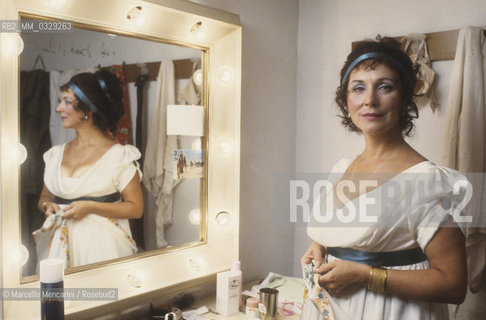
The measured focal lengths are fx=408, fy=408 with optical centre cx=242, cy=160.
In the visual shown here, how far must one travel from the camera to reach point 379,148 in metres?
1.04

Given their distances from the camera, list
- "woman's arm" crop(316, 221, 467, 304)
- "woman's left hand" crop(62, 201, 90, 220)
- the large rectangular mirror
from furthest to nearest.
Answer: "woman's left hand" crop(62, 201, 90, 220) → the large rectangular mirror → "woman's arm" crop(316, 221, 467, 304)

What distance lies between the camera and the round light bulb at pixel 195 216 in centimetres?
138

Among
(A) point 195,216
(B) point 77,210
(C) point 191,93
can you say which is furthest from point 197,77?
(B) point 77,210

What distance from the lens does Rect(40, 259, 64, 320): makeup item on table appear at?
93 centimetres

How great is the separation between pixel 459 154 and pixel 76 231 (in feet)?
3.87

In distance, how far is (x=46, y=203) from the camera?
41.0 inches

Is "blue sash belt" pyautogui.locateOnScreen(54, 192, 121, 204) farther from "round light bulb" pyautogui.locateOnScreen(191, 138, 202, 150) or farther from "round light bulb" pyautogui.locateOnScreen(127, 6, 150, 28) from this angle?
"round light bulb" pyautogui.locateOnScreen(127, 6, 150, 28)

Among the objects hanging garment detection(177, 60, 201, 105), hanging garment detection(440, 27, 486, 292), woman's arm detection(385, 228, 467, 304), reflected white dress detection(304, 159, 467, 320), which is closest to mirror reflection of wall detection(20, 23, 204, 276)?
hanging garment detection(177, 60, 201, 105)

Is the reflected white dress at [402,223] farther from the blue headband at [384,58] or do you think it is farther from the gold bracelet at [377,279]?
the blue headband at [384,58]

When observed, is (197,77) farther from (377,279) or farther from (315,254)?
(377,279)

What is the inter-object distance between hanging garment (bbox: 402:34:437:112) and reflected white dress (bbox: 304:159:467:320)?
56cm

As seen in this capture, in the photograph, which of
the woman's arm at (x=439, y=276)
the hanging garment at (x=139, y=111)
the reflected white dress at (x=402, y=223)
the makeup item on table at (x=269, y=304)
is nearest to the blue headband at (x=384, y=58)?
the reflected white dress at (x=402, y=223)

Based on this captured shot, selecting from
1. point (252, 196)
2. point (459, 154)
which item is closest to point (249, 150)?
point (252, 196)

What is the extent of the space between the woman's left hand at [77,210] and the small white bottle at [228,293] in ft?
1.56
